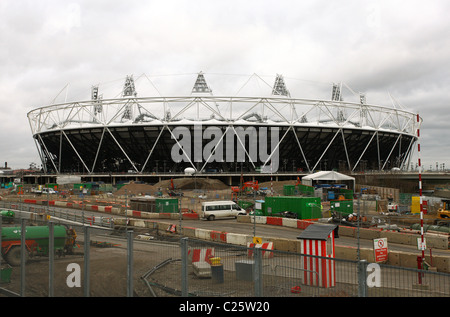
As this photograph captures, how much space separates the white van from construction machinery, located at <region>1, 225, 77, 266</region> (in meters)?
19.2

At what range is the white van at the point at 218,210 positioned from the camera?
94.3 feet

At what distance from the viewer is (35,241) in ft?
29.7

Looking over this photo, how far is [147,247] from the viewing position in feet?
26.0

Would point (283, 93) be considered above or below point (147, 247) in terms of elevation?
above

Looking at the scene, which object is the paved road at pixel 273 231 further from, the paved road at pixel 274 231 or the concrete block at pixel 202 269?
the concrete block at pixel 202 269

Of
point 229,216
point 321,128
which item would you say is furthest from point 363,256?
point 321,128

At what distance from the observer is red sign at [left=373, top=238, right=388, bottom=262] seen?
14.2 metres

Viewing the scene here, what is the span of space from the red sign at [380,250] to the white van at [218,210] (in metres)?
15.6

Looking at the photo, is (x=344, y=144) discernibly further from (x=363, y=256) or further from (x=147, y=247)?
(x=147, y=247)

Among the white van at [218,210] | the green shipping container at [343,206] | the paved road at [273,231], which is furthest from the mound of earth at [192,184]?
the green shipping container at [343,206]

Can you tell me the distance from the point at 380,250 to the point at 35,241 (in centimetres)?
1118

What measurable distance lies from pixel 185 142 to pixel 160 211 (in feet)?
138

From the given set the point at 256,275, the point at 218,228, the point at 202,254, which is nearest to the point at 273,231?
the point at 218,228

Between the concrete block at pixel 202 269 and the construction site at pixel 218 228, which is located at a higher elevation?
the concrete block at pixel 202 269
